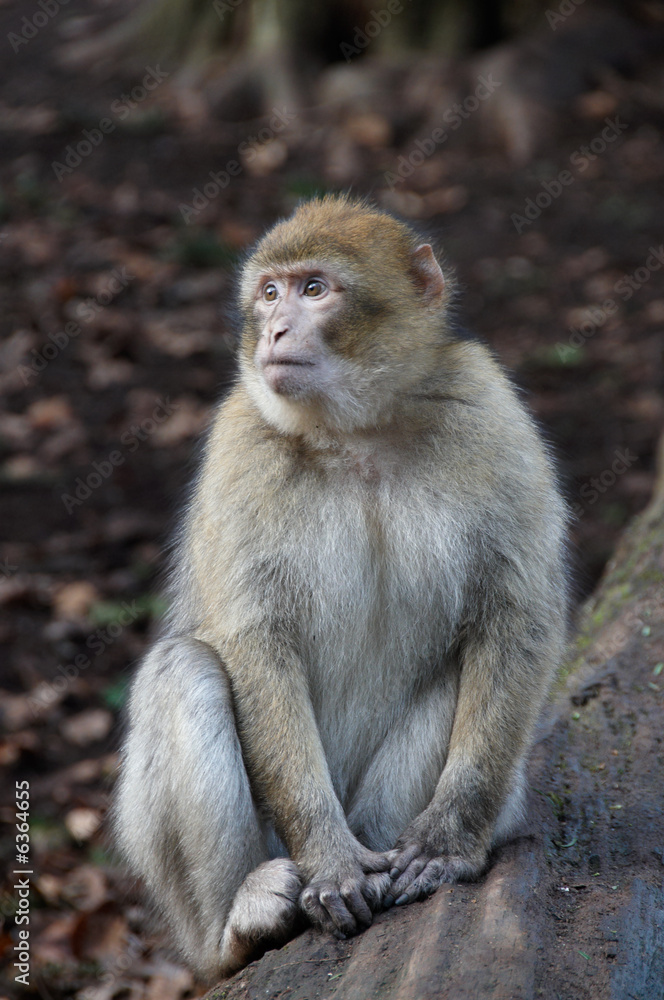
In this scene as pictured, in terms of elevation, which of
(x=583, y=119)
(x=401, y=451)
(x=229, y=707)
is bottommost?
(x=583, y=119)

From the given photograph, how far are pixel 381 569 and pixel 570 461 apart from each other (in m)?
4.67

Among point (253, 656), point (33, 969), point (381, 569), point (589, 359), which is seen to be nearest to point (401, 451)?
point (381, 569)

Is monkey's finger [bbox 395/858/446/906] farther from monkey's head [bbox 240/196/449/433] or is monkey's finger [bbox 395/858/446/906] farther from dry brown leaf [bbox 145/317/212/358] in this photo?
dry brown leaf [bbox 145/317/212/358]

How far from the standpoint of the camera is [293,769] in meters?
3.45

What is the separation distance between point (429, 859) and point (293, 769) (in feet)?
1.67

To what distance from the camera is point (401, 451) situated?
362 cm

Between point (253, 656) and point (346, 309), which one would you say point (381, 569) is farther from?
point (346, 309)
